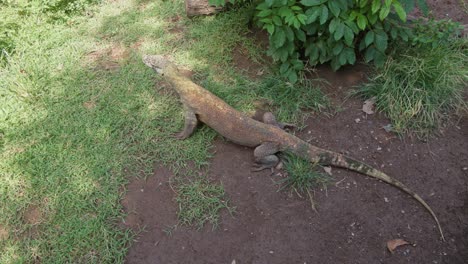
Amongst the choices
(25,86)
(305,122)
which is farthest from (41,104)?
(305,122)

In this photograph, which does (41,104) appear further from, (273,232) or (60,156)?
(273,232)

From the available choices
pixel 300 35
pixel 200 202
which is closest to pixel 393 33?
pixel 300 35

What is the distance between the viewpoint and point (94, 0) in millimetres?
6121

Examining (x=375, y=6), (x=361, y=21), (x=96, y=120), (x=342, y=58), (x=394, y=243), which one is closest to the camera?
(x=394, y=243)

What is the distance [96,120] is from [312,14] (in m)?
2.93

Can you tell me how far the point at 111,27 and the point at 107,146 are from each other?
2.52 metres

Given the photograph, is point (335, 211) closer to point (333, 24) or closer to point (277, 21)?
point (333, 24)

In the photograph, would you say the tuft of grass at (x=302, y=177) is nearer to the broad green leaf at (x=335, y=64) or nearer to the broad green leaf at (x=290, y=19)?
the broad green leaf at (x=335, y=64)

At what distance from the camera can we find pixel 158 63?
464cm

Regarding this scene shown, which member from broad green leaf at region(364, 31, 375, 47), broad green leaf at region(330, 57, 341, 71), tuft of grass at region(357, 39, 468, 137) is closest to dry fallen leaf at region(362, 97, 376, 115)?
tuft of grass at region(357, 39, 468, 137)

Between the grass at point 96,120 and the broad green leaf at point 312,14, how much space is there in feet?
3.37

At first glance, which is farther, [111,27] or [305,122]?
[111,27]

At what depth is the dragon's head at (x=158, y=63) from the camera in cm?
454

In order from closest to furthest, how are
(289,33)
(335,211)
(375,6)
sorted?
(375,6), (335,211), (289,33)
